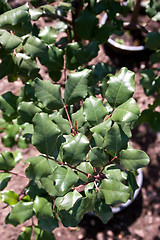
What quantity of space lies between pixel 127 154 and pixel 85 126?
21 cm

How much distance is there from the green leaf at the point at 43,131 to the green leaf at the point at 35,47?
0.33 metres

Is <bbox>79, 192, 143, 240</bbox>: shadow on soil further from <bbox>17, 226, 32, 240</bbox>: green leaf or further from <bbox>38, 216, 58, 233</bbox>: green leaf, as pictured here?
<bbox>38, 216, 58, 233</bbox>: green leaf

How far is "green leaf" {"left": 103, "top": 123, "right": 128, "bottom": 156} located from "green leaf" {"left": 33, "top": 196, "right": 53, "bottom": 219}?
0.37 metres

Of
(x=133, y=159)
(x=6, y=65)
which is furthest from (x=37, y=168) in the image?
(x=6, y=65)

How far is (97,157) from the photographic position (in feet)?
2.85

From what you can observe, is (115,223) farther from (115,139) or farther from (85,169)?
(115,139)

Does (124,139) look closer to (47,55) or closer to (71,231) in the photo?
(47,55)

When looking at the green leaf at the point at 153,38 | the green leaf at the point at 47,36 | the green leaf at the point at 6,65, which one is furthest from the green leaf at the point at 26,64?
the green leaf at the point at 153,38

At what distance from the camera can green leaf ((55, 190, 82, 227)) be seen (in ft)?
2.81

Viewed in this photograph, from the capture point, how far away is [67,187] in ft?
2.58

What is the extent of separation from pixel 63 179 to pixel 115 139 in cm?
20

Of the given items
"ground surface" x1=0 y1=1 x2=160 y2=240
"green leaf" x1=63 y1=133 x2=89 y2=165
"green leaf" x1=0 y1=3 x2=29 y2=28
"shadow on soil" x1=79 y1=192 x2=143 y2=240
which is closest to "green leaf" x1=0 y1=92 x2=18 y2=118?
"green leaf" x1=0 y1=3 x2=29 y2=28

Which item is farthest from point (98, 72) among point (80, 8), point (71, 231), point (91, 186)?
point (71, 231)

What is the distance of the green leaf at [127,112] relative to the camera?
81 cm
